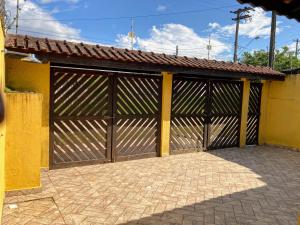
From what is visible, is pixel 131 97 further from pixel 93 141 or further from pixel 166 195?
pixel 166 195

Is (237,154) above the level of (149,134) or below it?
below

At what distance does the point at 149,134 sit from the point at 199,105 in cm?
213

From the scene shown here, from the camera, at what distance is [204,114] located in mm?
9766

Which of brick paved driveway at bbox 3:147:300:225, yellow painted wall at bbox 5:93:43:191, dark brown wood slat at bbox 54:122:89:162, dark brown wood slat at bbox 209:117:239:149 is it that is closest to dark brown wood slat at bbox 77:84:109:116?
dark brown wood slat at bbox 54:122:89:162

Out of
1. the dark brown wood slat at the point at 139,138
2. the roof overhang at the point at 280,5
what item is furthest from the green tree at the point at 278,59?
the roof overhang at the point at 280,5

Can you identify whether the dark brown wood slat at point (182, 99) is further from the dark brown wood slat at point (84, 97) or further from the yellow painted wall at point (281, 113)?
the yellow painted wall at point (281, 113)

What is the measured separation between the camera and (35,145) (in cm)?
522

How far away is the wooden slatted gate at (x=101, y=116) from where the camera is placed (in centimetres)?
705

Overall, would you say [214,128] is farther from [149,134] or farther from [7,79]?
[7,79]

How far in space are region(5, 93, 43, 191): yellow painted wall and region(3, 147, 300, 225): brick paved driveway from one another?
331mm

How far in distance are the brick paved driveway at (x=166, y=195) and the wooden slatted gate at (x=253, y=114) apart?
2799mm

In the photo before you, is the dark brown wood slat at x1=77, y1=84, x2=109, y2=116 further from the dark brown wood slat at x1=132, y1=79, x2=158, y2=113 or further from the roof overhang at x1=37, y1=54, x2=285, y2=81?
the dark brown wood slat at x1=132, y1=79, x2=158, y2=113

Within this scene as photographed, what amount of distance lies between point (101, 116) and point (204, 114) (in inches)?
146

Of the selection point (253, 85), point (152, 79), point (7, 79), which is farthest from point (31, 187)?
point (253, 85)
